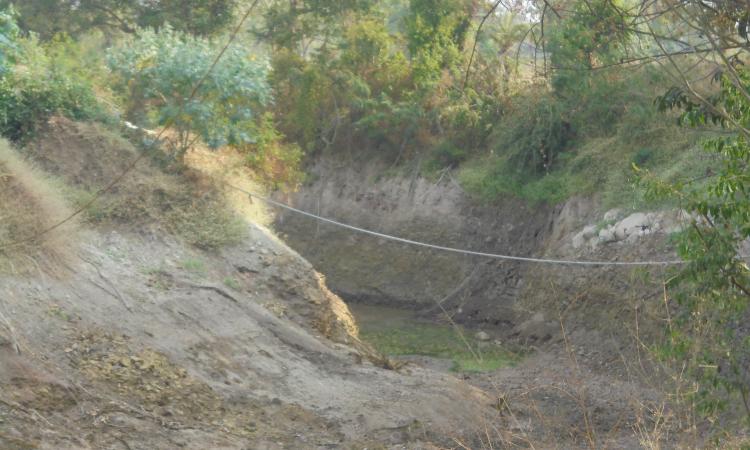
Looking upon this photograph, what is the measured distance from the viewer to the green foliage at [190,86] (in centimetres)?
1537

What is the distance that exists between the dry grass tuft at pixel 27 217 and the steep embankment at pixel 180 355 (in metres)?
0.15

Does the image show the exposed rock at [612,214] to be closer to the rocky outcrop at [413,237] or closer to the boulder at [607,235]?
the boulder at [607,235]

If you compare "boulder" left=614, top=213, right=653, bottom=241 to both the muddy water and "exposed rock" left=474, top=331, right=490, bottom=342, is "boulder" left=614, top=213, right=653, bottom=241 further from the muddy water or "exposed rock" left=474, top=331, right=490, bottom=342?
"exposed rock" left=474, top=331, right=490, bottom=342

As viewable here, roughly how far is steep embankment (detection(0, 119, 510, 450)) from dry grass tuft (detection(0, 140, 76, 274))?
0.49 feet

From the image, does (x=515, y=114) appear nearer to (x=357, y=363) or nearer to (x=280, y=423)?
(x=357, y=363)

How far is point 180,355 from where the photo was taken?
1178 centimetres

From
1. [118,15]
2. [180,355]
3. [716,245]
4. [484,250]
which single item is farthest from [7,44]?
[118,15]

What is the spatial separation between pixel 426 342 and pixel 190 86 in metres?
7.02

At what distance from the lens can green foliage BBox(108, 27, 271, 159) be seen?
15367mm

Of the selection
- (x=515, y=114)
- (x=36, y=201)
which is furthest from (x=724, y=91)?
(x=515, y=114)

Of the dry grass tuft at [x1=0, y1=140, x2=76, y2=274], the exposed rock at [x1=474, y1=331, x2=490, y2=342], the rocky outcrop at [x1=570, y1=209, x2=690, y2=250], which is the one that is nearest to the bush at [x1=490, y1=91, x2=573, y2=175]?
the rocky outcrop at [x1=570, y1=209, x2=690, y2=250]

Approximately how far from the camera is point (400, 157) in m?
26.9

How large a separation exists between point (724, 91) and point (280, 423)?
5.90 metres

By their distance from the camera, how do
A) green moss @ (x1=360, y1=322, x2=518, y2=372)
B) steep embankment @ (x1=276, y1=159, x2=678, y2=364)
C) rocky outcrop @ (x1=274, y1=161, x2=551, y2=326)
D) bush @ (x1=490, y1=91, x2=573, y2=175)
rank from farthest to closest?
bush @ (x1=490, y1=91, x2=573, y2=175), rocky outcrop @ (x1=274, y1=161, x2=551, y2=326), green moss @ (x1=360, y1=322, x2=518, y2=372), steep embankment @ (x1=276, y1=159, x2=678, y2=364)
